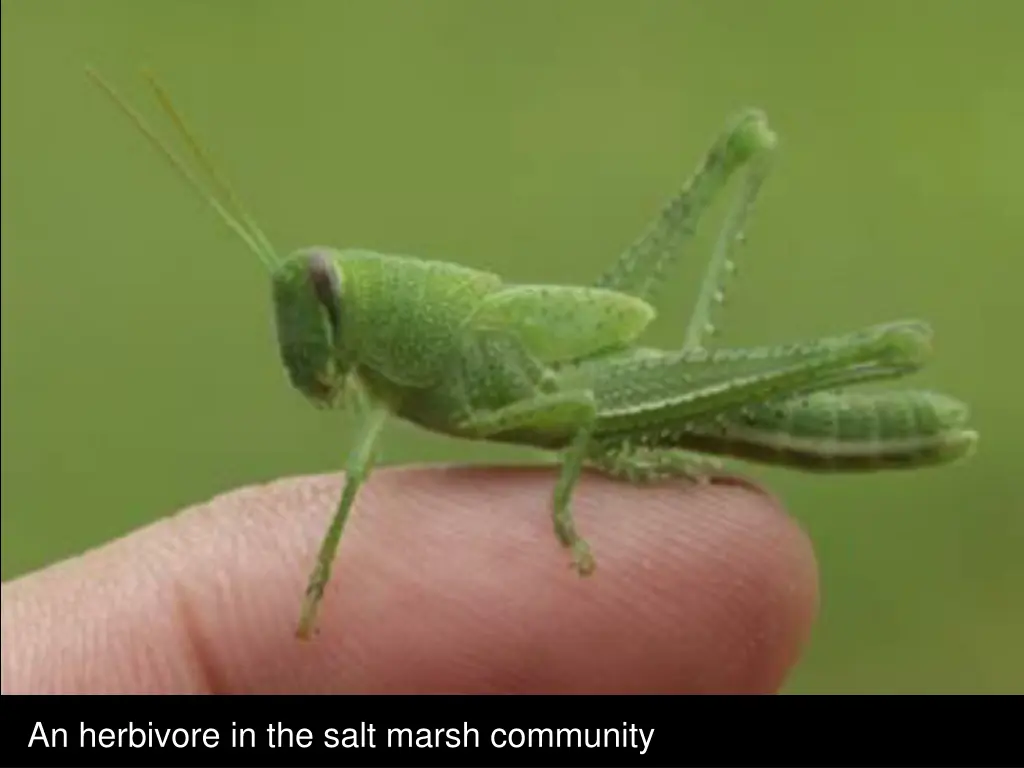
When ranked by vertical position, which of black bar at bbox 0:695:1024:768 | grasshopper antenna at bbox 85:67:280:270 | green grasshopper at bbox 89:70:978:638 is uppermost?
grasshopper antenna at bbox 85:67:280:270

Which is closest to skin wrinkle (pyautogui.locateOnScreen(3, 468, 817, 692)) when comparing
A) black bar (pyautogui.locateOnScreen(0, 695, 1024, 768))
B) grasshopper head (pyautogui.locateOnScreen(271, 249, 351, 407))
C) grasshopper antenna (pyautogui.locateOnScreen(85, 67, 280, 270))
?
black bar (pyautogui.locateOnScreen(0, 695, 1024, 768))

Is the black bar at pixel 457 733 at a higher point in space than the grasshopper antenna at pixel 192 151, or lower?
lower

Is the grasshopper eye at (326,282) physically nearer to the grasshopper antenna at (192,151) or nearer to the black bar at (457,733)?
the grasshopper antenna at (192,151)

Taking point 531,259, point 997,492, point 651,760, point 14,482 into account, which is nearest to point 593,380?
point 651,760

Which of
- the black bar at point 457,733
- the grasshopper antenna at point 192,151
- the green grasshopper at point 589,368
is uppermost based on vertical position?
the grasshopper antenna at point 192,151

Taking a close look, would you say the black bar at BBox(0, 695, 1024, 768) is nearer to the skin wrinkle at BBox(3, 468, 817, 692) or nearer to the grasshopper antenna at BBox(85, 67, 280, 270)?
the skin wrinkle at BBox(3, 468, 817, 692)

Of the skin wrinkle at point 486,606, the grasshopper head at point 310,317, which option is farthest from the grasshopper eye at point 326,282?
the skin wrinkle at point 486,606

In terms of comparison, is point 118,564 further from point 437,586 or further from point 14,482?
point 14,482
